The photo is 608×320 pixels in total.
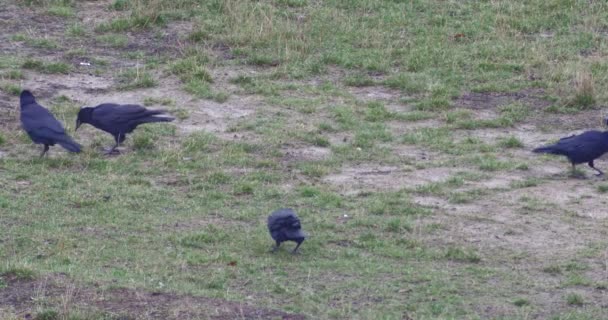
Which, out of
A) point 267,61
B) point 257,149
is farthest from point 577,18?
point 257,149

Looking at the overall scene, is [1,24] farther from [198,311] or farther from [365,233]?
[198,311]

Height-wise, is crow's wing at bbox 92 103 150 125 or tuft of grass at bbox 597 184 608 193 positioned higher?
crow's wing at bbox 92 103 150 125

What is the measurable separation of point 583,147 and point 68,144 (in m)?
4.59

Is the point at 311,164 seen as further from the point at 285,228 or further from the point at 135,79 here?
the point at 135,79

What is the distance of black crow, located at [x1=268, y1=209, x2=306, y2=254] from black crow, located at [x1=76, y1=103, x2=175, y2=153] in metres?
3.10

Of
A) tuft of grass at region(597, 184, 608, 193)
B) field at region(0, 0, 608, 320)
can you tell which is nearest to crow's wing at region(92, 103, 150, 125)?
field at region(0, 0, 608, 320)

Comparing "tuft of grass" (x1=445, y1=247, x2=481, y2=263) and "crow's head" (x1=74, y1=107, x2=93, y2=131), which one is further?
"crow's head" (x1=74, y1=107, x2=93, y2=131)

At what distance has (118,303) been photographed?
7430mm

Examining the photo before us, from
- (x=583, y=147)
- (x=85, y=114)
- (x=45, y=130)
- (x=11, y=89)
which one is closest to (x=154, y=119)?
(x=85, y=114)

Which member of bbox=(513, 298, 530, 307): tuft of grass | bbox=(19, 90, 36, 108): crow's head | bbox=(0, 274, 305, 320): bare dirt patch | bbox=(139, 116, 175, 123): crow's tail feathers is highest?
bbox=(0, 274, 305, 320): bare dirt patch

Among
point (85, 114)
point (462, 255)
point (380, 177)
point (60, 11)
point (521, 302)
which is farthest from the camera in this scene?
point (60, 11)

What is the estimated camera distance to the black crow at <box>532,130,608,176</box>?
1095 centimetres

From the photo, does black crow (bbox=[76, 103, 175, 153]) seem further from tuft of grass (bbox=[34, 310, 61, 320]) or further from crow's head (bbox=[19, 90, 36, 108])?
tuft of grass (bbox=[34, 310, 61, 320])

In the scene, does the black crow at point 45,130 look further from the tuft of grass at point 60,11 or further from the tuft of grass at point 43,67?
the tuft of grass at point 60,11
